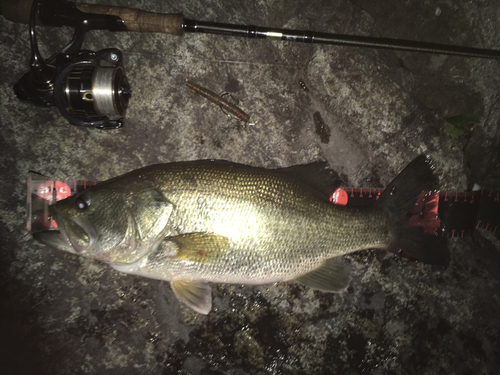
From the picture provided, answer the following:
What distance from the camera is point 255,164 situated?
2.25 m

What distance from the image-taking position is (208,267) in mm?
1823

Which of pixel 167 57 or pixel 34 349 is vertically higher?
pixel 167 57

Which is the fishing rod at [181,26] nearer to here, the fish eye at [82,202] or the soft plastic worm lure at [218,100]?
the soft plastic worm lure at [218,100]

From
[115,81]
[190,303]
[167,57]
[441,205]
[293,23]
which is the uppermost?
[293,23]

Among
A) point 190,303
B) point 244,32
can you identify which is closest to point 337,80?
point 244,32

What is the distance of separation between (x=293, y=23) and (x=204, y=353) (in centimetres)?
277

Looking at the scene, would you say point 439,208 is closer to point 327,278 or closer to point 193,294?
point 327,278

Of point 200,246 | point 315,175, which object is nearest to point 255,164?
point 315,175

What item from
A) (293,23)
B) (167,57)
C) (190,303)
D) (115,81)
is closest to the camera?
(115,81)

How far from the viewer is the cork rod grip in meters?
1.89

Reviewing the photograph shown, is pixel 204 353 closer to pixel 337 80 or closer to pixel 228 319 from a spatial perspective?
pixel 228 319

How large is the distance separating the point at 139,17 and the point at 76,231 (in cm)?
149

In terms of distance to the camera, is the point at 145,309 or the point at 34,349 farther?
the point at 145,309

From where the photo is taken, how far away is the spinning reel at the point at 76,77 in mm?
1702
